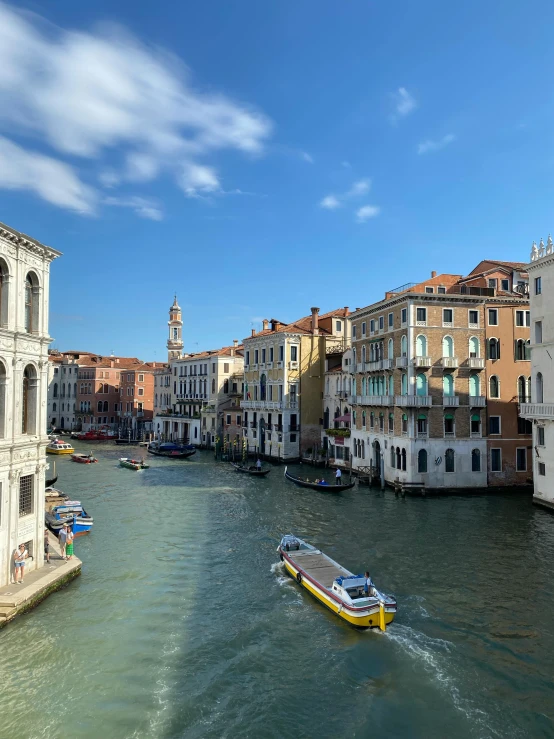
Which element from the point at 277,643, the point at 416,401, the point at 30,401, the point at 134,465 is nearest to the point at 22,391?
the point at 30,401

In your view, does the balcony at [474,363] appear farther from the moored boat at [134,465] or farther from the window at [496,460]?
the moored boat at [134,465]

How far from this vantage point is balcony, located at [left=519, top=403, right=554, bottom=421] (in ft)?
77.7

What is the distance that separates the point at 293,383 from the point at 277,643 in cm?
3147

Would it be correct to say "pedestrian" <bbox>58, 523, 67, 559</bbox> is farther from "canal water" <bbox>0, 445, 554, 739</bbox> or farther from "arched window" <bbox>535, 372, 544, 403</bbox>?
"arched window" <bbox>535, 372, 544, 403</bbox>

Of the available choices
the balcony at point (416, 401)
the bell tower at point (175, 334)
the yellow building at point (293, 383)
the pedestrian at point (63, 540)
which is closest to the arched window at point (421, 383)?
the balcony at point (416, 401)

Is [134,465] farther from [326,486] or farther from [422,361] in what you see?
[422,361]

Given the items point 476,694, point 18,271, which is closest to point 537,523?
point 476,694

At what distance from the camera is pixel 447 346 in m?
28.7

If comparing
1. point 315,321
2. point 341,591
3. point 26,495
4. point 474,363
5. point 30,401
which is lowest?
point 341,591

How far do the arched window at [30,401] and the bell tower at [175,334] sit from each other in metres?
54.2

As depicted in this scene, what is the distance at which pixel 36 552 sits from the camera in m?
14.3

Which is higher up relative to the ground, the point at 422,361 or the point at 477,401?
the point at 422,361

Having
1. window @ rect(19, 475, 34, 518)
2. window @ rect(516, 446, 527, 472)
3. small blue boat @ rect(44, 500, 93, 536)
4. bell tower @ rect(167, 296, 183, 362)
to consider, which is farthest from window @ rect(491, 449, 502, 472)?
bell tower @ rect(167, 296, 183, 362)

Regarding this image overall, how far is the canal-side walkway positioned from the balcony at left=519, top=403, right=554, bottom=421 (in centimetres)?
1966
